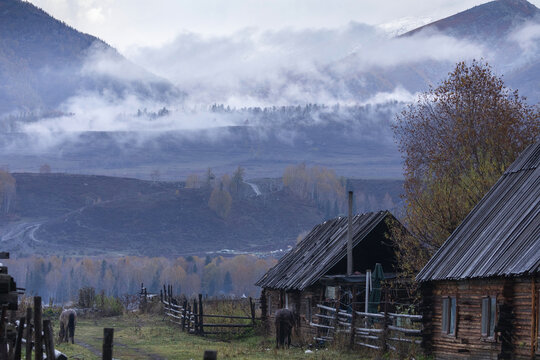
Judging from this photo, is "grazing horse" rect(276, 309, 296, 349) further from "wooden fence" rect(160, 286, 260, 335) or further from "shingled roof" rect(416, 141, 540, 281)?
"wooden fence" rect(160, 286, 260, 335)

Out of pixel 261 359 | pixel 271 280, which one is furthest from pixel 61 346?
pixel 271 280

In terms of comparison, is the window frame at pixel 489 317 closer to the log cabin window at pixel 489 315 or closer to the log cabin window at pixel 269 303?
the log cabin window at pixel 489 315

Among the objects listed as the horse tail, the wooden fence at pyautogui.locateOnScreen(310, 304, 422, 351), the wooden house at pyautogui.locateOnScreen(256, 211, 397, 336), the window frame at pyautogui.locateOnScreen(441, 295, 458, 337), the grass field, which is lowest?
the grass field

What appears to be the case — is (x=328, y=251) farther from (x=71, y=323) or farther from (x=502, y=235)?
(x=502, y=235)

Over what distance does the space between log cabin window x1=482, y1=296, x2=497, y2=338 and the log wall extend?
6.5 inches

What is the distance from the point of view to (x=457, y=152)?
4497 cm

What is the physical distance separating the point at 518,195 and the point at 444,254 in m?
3.04

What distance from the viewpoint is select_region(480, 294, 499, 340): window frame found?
23.9 meters

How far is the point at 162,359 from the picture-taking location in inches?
1137

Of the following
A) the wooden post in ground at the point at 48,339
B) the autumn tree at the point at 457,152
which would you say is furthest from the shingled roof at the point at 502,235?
the wooden post in ground at the point at 48,339

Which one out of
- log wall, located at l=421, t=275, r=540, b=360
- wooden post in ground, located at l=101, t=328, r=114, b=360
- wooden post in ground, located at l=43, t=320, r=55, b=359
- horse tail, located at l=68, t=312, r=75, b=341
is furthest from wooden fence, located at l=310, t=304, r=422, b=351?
wooden post in ground, located at l=101, t=328, r=114, b=360

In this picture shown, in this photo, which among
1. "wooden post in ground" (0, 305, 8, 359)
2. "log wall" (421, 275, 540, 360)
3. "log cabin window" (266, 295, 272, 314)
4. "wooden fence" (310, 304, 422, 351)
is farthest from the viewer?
"log cabin window" (266, 295, 272, 314)

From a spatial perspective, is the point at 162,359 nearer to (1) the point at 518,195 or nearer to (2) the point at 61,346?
(2) the point at 61,346

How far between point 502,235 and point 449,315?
11.1 ft
